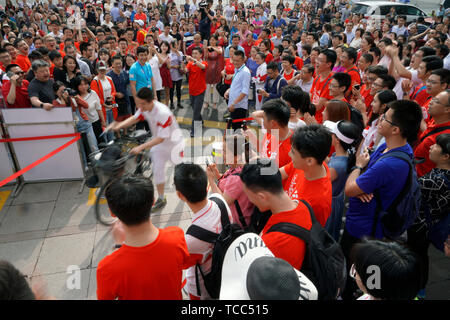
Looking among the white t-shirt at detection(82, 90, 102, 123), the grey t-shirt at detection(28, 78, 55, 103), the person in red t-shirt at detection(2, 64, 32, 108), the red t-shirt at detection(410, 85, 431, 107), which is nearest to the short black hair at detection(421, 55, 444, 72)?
the red t-shirt at detection(410, 85, 431, 107)

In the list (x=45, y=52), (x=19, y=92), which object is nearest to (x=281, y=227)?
(x=19, y=92)

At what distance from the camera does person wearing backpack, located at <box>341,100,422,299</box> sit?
2408 mm

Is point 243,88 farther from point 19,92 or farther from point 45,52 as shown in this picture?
point 45,52

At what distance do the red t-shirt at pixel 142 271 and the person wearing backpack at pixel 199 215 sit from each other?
243 mm

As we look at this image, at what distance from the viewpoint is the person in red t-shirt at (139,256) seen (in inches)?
64.9

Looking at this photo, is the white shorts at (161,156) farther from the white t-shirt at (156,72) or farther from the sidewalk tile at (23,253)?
the white t-shirt at (156,72)

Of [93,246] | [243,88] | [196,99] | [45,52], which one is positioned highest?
[45,52]

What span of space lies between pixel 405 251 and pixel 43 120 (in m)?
4.98

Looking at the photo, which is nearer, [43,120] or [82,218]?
[82,218]

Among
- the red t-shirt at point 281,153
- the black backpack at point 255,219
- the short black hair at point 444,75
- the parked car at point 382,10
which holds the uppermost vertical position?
the parked car at point 382,10

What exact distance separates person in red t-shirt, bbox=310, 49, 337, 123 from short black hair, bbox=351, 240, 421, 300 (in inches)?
139

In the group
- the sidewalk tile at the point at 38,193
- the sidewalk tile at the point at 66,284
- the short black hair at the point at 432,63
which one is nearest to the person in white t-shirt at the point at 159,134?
the sidewalk tile at the point at 66,284
